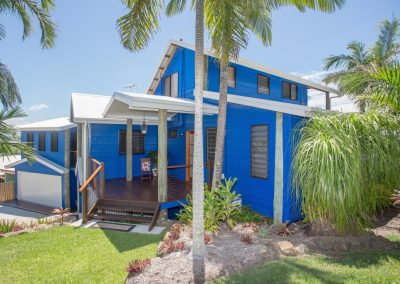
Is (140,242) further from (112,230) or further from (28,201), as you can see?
(28,201)

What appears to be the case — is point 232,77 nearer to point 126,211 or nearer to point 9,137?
point 126,211

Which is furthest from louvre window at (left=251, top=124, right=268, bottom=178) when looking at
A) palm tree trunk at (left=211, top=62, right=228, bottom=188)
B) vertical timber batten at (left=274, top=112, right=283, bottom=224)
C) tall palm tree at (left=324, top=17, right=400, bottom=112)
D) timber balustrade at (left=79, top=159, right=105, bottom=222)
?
tall palm tree at (left=324, top=17, right=400, bottom=112)

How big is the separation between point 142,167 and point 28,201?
11.2 m

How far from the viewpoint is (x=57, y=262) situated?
5.95 metres

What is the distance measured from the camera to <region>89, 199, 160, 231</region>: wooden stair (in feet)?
27.6

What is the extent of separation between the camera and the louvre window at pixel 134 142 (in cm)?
1420

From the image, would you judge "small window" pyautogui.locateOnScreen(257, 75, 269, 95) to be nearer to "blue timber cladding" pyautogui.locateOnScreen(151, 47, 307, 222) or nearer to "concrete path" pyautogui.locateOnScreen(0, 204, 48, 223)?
"blue timber cladding" pyautogui.locateOnScreen(151, 47, 307, 222)

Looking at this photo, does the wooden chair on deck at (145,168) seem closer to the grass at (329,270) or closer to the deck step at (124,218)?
the deck step at (124,218)

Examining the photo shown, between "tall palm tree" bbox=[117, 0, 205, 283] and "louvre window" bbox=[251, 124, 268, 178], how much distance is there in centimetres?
368

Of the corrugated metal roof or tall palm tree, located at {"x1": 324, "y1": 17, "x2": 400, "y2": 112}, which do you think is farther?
tall palm tree, located at {"x1": 324, "y1": 17, "x2": 400, "y2": 112}

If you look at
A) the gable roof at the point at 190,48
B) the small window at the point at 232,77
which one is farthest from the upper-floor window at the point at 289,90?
the small window at the point at 232,77

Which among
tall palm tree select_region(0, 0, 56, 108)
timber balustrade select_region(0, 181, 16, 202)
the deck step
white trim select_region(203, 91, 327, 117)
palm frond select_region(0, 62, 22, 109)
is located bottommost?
timber balustrade select_region(0, 181, 16, 202)

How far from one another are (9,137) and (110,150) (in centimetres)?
644

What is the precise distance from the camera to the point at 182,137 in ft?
42.2
